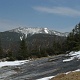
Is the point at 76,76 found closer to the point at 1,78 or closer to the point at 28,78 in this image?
the point at 28,78

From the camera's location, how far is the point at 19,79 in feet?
104

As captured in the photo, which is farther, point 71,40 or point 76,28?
point 76,28

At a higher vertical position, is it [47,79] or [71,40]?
[71,40]

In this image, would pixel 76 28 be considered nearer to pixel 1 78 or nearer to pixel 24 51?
pixel 24 51

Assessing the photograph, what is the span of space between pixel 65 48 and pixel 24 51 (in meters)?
16.1

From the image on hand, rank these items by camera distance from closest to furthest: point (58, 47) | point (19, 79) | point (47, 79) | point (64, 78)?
point (64, 78) → point (47, 79) → point (19, 79) → point (58, 47)

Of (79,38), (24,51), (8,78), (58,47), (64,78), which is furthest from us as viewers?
(58,47)

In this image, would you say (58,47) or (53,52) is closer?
(53,52)

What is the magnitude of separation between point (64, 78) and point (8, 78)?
36.6 ft

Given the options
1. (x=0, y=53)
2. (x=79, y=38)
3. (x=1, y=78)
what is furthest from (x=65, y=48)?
(x=1, y=78)

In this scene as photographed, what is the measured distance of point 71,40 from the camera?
8925 cm

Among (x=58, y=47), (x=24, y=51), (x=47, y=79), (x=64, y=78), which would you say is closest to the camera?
(x=64, y=78)

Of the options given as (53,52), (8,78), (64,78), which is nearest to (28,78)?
(8,78)

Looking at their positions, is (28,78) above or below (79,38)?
below
